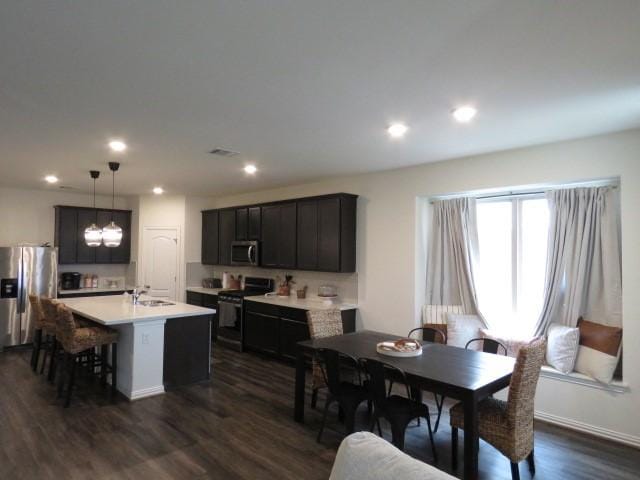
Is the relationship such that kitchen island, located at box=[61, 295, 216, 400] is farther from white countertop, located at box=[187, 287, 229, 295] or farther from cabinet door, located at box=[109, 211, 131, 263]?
cabinet door, located at box=[109, 211, 131, 263]

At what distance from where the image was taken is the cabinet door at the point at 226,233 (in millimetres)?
7551

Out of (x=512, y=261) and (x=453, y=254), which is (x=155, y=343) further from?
(x=512, y=261)

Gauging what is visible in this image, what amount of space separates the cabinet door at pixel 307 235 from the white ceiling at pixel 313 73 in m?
1.70

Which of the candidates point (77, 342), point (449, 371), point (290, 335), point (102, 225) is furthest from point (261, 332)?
point (102, 225)

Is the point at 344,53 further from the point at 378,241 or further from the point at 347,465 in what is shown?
the point at 378,241

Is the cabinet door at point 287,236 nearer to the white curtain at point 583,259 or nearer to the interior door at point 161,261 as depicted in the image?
the interior door at point 161,261

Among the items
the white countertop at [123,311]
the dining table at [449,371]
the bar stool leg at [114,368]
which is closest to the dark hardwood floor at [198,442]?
the bar stool leg at [114,368]

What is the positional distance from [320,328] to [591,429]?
2.63 m

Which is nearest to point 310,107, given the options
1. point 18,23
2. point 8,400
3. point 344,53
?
point 344,53

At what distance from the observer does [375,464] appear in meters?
1.41

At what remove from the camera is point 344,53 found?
2.29 metres

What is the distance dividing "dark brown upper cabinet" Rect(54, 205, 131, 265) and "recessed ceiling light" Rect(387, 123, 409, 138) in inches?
251

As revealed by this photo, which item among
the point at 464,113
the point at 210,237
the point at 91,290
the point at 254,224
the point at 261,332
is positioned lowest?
the point at 261,332

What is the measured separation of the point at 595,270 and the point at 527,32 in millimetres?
2819
